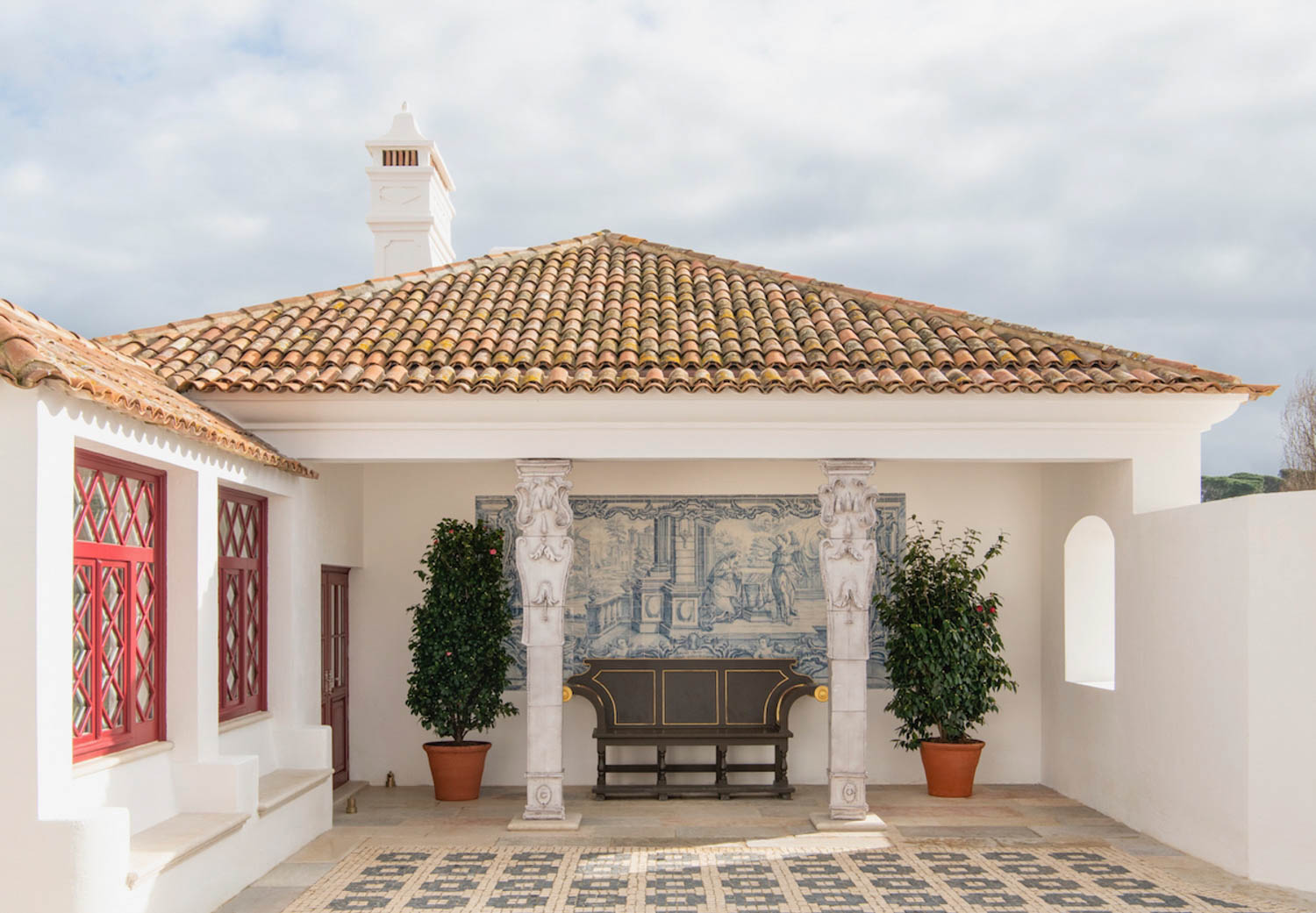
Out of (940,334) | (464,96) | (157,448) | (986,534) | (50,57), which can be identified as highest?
(50,57)

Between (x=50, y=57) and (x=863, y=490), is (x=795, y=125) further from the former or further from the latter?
(x=50, y=57)

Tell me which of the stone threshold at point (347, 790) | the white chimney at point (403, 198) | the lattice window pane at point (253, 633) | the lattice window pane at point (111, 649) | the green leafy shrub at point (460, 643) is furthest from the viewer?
the white chimney at point (403, 198)

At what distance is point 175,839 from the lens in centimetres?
659

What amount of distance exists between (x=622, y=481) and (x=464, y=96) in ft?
32.5

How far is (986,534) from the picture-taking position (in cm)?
1155

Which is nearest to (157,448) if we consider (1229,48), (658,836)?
(658,836)

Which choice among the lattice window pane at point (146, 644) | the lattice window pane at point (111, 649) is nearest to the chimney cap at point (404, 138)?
the lattice window pane at point (146, 644)

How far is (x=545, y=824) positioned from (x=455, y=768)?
5.05 ft

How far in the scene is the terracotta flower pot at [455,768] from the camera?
412 inches

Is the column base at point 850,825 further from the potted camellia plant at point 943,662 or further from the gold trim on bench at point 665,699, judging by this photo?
the gold trim on bench at point 665,699

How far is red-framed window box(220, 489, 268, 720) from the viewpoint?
8.30m

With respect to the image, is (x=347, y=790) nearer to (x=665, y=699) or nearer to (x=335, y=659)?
(x=335, y=659)

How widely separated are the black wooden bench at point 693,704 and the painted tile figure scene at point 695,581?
0.39 metres

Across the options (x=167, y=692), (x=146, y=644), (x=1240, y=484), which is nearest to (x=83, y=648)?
(x=146, y=644)
